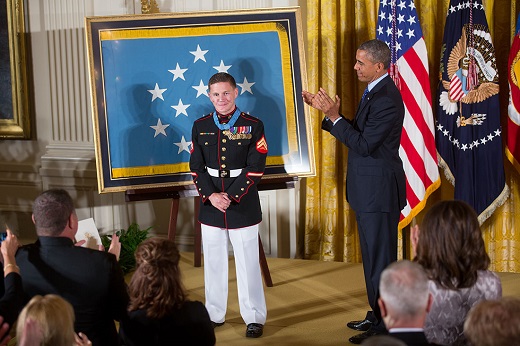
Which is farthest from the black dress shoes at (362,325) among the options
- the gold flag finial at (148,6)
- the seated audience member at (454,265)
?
the gold flag finial at (148,6)

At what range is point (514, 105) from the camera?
5449 millimetres

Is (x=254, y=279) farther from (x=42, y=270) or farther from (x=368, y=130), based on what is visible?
(x=42, y=270)

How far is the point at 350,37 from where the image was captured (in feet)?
19.6

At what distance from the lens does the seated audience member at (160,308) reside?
275 centimetres

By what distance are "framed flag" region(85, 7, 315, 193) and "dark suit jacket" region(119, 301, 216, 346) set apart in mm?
2412

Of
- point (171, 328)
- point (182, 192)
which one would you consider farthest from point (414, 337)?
point (182, 192)

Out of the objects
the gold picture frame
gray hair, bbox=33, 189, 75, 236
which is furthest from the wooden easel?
the gold picture frame

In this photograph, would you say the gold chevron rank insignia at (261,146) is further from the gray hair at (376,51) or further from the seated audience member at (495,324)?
the seated audience member at (495,324)

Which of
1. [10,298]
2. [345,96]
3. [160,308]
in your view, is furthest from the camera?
[345,96]

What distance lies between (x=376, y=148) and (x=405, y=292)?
6.33ft

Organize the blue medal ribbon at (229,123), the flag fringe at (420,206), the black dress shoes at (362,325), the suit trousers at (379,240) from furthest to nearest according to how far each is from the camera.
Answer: the flag fringe at (420,206)
the black dress shoes at (362,325)
the blue medal ribbon at (229,123)
the suit trousers at (379,240)

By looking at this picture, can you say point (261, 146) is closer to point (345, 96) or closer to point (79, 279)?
point (79, 279)

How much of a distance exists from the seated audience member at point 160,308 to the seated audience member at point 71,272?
212 millimetres

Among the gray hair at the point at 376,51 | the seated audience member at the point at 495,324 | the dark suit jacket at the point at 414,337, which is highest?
the gray hair at the point at 376,51
